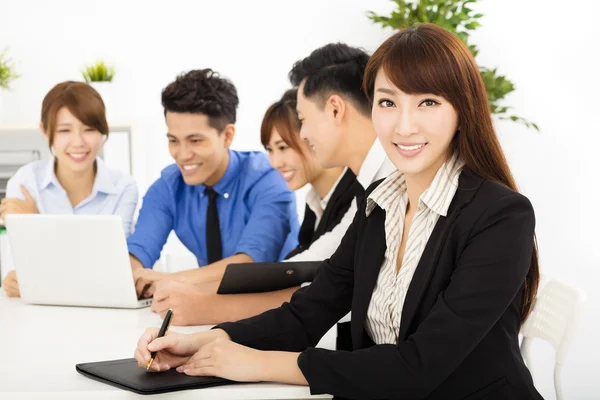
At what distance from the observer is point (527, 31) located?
4609 mm

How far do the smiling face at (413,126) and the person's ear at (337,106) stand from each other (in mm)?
850

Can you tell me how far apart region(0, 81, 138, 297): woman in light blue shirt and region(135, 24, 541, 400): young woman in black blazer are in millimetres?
1619

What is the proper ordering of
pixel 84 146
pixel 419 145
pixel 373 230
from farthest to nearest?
1. pixel 84 146
2. pixel 373 230
3. pixel 419 145

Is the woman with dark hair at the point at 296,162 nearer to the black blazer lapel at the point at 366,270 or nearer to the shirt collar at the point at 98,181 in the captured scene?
the shirt collar at the point at 98,181

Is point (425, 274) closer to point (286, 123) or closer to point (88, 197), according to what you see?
point (286, 123)

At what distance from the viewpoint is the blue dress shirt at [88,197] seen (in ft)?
10.3

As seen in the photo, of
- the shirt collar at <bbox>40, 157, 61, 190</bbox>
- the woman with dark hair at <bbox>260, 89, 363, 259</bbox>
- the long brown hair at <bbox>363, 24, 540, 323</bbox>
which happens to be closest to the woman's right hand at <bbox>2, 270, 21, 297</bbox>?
the shirt collar at <bbox>40, 157, 61, 190</bbox>

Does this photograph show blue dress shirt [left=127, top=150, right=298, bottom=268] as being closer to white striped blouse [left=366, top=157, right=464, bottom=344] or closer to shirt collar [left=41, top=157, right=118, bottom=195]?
shirt collar [left=41, top=157, right=118, bottom=195]

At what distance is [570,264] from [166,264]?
241cm

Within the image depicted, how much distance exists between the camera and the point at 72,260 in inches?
90.1

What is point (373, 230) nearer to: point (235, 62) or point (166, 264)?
point (166, 264)

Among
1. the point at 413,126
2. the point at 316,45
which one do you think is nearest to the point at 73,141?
the point at 413,126

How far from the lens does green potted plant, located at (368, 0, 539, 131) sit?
14.0 ft

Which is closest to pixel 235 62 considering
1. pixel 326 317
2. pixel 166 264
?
pixel 166 264
